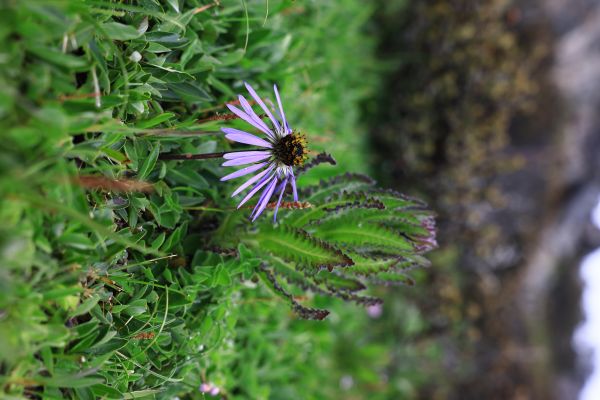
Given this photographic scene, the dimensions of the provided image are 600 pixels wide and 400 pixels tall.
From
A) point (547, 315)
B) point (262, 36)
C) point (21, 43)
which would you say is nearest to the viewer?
point (21, 43)

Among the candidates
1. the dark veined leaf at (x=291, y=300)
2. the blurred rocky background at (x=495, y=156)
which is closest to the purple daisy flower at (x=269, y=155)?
the dark veined leaf at (x=291, y=300)

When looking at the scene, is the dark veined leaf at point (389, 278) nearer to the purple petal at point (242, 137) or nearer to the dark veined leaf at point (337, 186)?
the dark veined leaf at point (337, 186)

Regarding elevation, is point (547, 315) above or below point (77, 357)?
above

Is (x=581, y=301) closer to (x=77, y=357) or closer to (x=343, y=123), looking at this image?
(x=343, y=123)

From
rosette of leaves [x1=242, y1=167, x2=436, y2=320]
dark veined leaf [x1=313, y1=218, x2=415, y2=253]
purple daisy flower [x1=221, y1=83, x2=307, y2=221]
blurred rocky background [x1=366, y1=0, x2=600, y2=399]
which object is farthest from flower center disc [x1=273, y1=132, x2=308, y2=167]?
blurred rocky background [x1=366, y1=0, x2=600, y2=399]

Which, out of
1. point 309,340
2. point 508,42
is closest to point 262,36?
point 309,340

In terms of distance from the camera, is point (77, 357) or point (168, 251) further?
point (168, 251)

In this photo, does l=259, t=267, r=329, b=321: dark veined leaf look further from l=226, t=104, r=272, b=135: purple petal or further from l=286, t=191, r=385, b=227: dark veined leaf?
l=226, t=104, r=272, b=135: purple petal

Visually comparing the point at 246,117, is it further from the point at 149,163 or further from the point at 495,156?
the point at 495,156

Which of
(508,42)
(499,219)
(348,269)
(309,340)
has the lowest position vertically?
(348,269)

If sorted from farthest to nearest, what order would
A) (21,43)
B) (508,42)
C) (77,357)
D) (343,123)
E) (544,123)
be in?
Answer: 1. (544,123)
2. (508,42)
3. (343,123)
4. (77,357)
5. (21,43)
